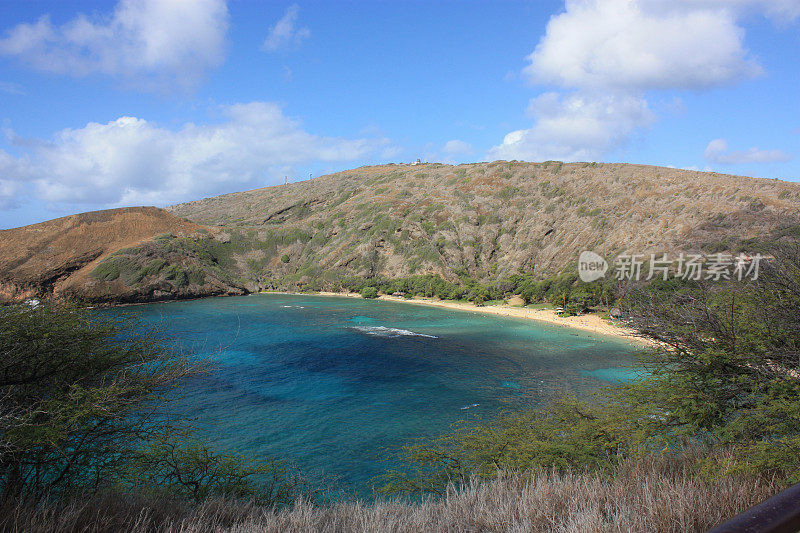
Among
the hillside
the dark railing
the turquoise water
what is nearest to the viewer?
the dark railing

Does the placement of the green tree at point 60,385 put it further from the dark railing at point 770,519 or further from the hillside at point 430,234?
the hillside at point 430,234

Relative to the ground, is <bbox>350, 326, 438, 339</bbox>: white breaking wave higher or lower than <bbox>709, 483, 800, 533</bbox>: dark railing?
lower

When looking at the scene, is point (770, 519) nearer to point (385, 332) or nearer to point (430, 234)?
point (385, 332)

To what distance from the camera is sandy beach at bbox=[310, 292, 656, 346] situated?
46.4 metres

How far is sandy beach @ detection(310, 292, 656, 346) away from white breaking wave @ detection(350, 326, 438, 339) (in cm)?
1728

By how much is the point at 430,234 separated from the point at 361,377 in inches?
2269

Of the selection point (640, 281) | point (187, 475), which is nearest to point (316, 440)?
point (187, 475)

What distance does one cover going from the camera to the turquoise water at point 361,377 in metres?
20.8

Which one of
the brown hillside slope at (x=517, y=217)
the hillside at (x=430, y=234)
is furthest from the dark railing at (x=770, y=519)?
the brown hillside slope at (x=517, y=217)

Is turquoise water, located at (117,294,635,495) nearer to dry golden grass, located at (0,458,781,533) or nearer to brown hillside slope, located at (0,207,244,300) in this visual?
dry golden grass, located at (0,458,781,533)

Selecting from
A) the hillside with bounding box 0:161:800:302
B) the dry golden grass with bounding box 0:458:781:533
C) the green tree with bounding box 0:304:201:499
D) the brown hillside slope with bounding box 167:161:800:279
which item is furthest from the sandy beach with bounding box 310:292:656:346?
the green tree with bounding box 0:304:201:499

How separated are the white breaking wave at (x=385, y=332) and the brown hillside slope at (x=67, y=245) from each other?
4615 cm

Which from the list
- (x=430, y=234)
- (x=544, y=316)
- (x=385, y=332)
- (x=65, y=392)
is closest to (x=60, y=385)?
(x=65, y=392)

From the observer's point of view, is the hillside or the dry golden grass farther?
the hillside
